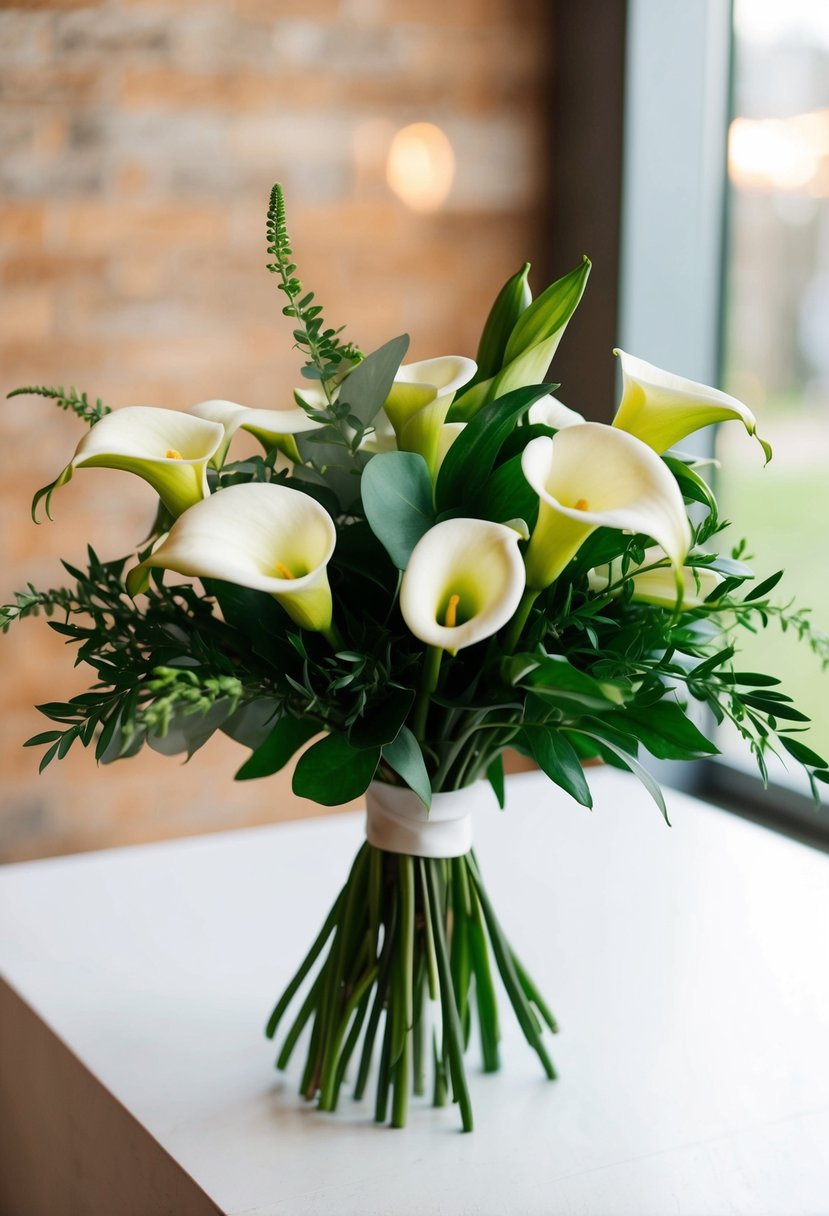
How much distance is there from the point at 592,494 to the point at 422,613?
0.11 meters

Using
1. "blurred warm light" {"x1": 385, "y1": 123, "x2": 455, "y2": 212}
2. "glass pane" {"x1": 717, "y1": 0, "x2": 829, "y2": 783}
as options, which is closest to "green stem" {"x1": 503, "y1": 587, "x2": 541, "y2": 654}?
"glass pane" {"x1": 717, "y1": 0, "x2": 829, "y2": 783}

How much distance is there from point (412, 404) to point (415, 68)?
1276 mm

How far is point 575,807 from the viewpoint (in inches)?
56.2

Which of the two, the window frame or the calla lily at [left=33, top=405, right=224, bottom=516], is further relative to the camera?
the window frame

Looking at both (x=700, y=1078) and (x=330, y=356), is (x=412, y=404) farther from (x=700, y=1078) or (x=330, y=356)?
(x=700, y=1078)

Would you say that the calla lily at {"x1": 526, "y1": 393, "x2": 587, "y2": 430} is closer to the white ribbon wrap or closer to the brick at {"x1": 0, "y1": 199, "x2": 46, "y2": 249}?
the white ribbon wrap

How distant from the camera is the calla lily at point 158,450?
0.66 m

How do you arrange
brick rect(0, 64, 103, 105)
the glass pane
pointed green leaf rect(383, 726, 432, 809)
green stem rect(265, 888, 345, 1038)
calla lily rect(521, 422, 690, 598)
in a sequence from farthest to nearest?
the glass pane
brick rect(0, 64, 103, 105)
green stem rect(265, 888, 345, 1038)
pointed green leaf rect(383, 726, 432, 809)
calla lily rect(521, 422, 690, 598)

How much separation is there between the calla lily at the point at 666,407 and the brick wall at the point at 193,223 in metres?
1.13

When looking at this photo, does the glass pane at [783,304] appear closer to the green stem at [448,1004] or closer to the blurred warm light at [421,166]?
the blurred warm light at [421,166]

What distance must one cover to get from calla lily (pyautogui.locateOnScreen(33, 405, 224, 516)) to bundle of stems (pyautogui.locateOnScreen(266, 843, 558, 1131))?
279 millimetres

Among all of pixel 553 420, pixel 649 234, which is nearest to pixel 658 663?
pixel 553 420

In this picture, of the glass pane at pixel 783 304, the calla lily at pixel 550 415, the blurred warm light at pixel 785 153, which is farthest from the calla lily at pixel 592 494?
the blurred warm light at pixel 785 153

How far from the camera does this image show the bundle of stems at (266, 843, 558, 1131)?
0.79m
